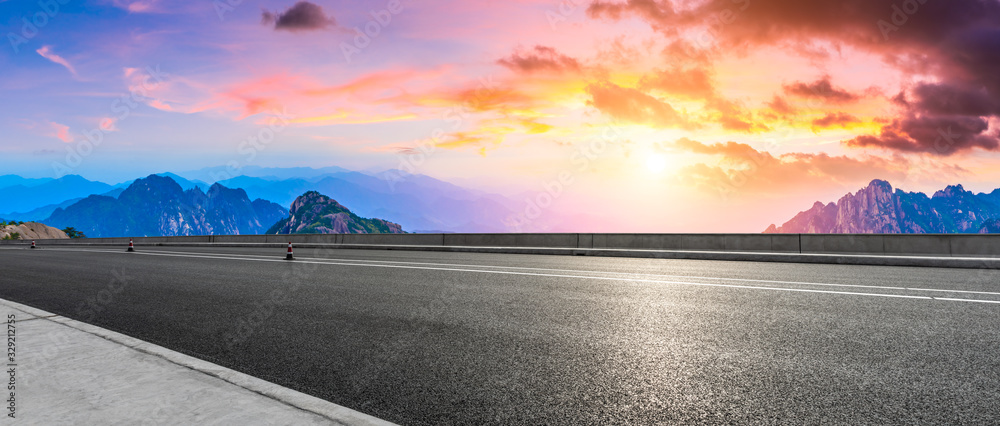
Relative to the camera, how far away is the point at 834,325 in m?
6.45

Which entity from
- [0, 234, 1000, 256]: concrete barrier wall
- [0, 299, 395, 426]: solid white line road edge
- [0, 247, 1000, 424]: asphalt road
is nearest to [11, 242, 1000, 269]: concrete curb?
[0, 234, 1000, 256]: concrete barrier wall

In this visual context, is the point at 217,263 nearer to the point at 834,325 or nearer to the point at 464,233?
the point at 464,233

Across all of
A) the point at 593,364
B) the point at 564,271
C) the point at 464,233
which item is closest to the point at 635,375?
the point at 593,364

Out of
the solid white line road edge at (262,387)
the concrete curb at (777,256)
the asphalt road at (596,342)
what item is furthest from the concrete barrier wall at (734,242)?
the solid white line road edge at (262,387)

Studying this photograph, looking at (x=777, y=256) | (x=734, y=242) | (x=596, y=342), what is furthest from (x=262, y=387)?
(x=734, y=242)

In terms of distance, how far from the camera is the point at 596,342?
571 cm

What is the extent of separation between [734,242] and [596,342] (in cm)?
1623

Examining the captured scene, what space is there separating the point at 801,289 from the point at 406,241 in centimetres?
2110

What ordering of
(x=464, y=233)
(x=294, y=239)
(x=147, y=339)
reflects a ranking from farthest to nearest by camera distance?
(x=294, y=239) < (x=464, y=233) < (x=147, y=339)

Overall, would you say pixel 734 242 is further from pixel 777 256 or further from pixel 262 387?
pixel 262 387

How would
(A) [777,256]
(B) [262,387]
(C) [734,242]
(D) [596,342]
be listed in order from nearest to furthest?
1. (B) [262,387]
2. (D) [596,342]
3. (A) [777,256]
4. (C) [734,242]

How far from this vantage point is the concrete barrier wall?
17.5m

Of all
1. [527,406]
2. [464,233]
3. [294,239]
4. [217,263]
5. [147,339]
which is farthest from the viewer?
[294,239]

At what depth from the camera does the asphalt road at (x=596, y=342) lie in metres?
3.84
